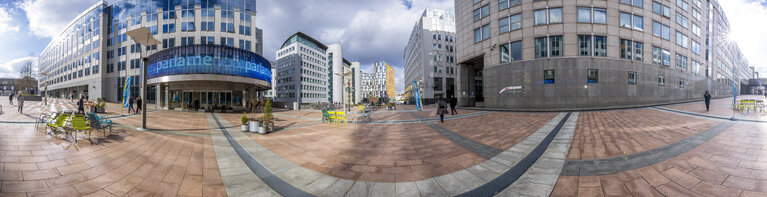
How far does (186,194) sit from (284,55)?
80.4m

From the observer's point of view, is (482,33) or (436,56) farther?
(436,56)

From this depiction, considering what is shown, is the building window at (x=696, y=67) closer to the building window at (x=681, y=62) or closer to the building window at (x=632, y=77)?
the building window at (x=681, y=62)

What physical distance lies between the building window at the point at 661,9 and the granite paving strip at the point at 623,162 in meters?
27.4

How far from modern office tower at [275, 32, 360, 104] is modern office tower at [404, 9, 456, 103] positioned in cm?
2605

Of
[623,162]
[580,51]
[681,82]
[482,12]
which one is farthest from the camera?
[681,82]

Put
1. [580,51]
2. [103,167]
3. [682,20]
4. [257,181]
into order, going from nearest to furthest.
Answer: [257,181]
[103,167]
[580,51]
[682,20]

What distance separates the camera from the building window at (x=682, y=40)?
2435 cm

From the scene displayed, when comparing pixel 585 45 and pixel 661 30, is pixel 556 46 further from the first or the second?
pixel 661 30

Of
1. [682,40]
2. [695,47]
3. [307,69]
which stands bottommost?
[695,47]

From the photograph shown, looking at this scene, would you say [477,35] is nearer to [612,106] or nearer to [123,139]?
[612,106]

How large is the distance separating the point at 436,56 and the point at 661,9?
109 feet

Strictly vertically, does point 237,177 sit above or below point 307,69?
below

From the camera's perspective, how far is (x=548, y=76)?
1948 centimetres

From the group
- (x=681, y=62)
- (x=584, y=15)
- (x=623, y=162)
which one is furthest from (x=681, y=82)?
(x=623, y=162)
